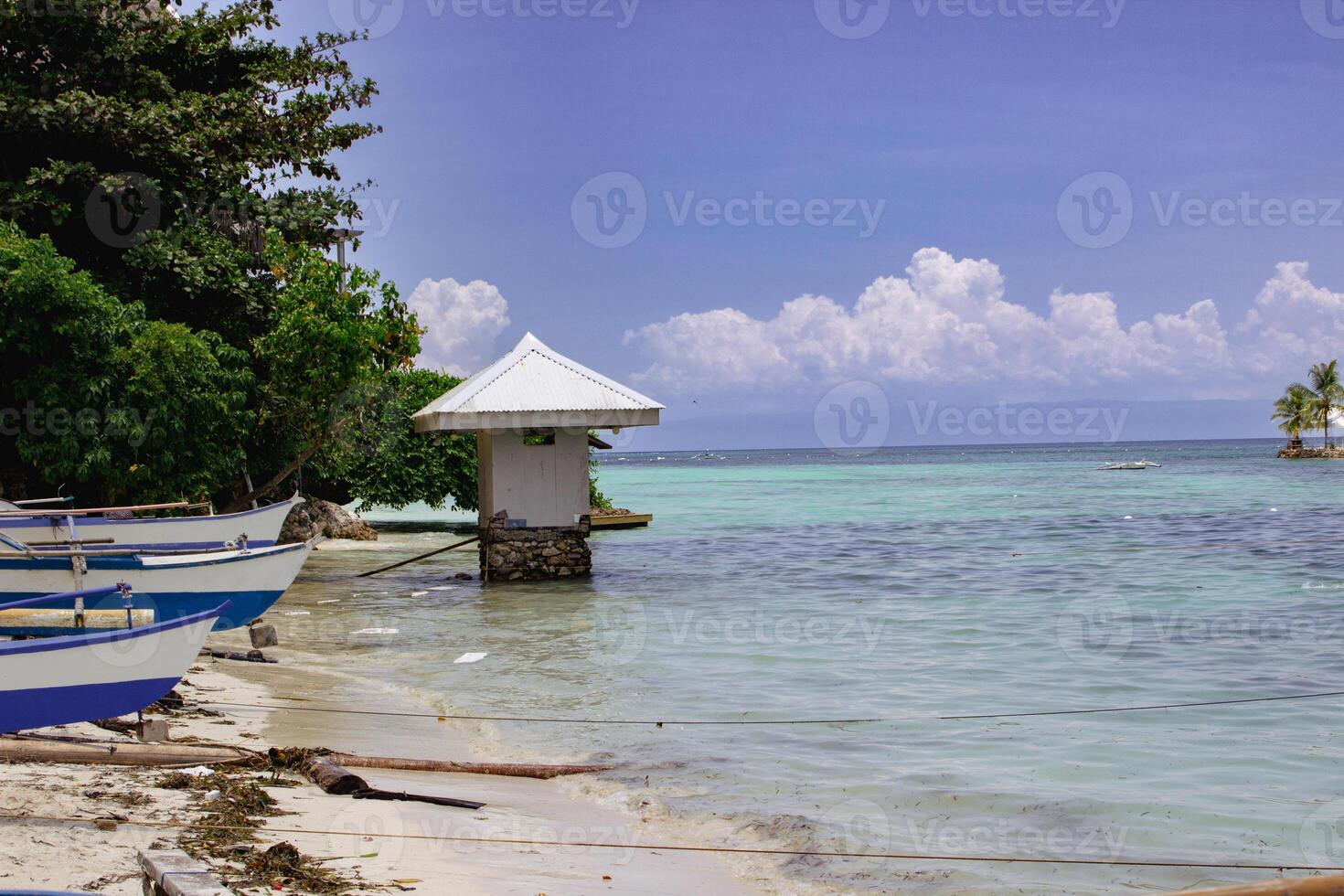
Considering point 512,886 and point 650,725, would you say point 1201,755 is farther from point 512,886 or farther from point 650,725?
point 512,886

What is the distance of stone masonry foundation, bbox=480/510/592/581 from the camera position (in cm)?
1945

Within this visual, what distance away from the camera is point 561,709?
1022 centimetres

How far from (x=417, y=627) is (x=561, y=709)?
5742mm

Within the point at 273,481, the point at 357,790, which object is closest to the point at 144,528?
the point at 357,790

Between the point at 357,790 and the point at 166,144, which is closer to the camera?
the point at 357,790

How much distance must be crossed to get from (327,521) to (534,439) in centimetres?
1316

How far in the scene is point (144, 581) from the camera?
33.7 ft
